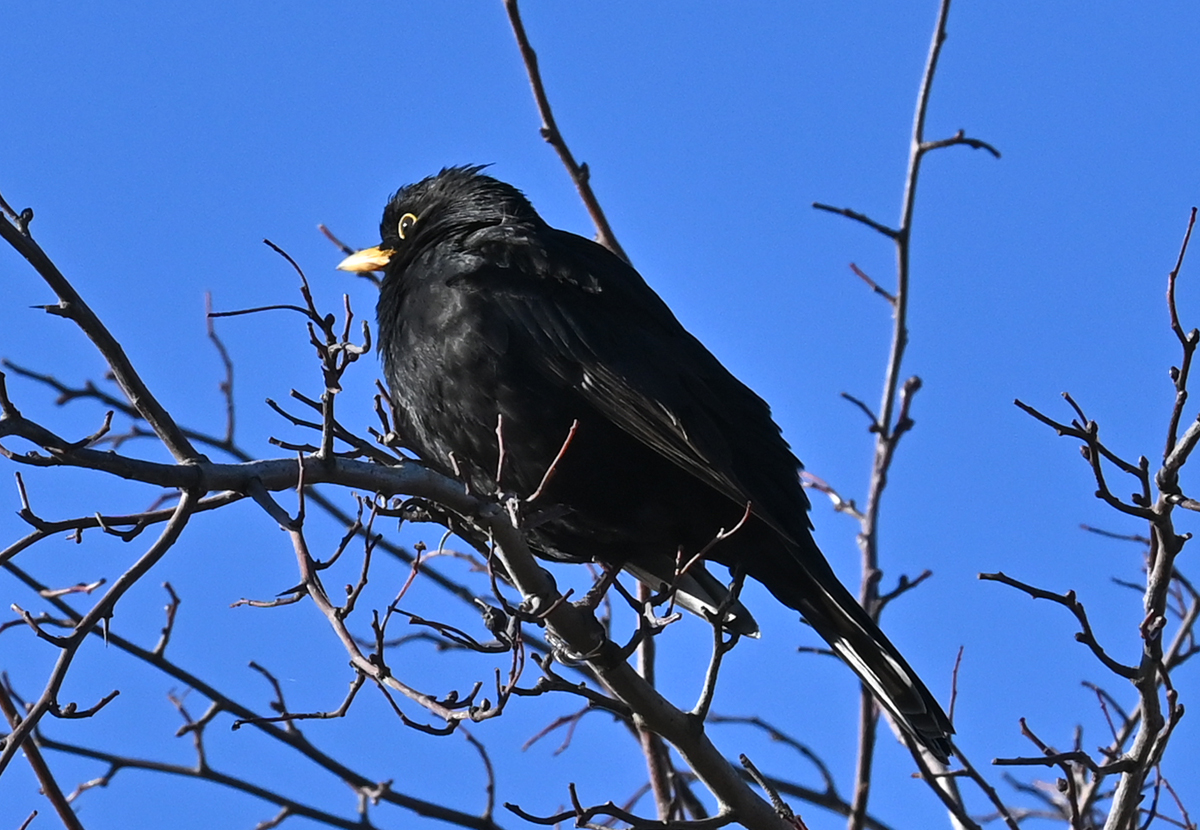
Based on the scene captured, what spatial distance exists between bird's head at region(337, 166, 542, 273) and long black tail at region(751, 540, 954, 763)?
177 centimetres

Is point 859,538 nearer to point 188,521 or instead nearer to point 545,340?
point 545,340

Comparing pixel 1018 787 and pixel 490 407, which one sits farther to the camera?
pixel 1018 787

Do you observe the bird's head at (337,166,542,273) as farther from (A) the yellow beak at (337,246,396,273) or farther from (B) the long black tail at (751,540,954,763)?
(B) the long black tail at (751,540,954,763)

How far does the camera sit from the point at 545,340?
4793mm

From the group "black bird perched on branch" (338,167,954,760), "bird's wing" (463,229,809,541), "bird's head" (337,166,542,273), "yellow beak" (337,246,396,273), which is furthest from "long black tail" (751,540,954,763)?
"yellow beak" (337,246,396,273)

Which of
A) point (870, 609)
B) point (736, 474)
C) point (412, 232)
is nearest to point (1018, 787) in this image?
point (870, 609)

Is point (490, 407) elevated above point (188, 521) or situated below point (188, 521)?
above

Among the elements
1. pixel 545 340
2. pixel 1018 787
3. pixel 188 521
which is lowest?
pixel 188 521

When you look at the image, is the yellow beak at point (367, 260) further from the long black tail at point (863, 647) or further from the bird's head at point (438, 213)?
the long black tail at point (863, 647)

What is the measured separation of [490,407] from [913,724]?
1.69 meters

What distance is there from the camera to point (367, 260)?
19.8ft

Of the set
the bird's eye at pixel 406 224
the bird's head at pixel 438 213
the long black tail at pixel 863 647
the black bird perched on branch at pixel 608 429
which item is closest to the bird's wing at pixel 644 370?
the black bird perched on branch at pixel 608 429

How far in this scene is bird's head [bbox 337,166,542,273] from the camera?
568 centimetres

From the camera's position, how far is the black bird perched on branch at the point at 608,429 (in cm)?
460
